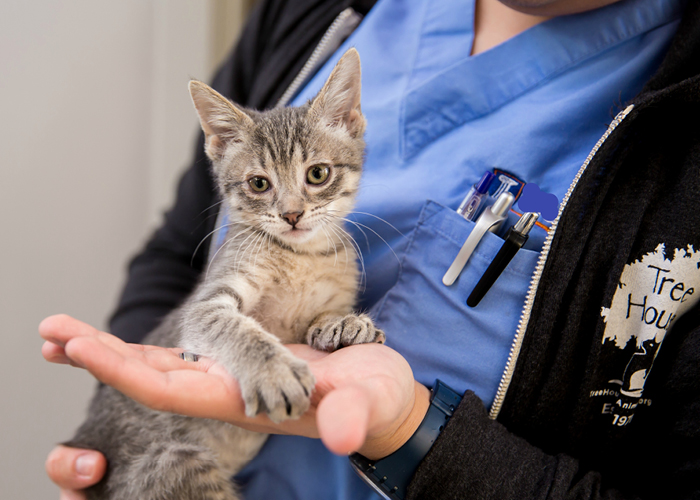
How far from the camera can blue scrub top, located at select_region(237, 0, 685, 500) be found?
92 cm

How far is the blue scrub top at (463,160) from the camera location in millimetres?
917

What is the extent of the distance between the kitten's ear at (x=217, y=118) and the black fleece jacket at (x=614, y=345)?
2.70 feet

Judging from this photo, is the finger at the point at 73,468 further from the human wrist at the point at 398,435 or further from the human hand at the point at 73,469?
the human wrist at the point at 398,435

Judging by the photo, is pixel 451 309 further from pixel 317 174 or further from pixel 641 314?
pixel 317 174

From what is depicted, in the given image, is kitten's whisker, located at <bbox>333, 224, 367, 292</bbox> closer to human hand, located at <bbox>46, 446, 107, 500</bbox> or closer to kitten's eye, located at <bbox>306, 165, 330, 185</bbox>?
kitten's eye, located at <bbox>306, 165, 330, 185</bbox>

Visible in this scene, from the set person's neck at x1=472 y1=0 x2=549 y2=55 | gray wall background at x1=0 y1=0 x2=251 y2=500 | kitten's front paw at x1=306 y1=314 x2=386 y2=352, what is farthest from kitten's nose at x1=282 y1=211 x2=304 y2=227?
gray wall background at x1=0 y1=0 x2=251 y2=500

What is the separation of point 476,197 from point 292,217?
1.42ft

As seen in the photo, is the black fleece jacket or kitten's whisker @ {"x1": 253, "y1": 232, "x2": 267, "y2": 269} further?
kitten's whisker @ {"x1": 253, "y1": 232, "x2": 267, "y2": 269}

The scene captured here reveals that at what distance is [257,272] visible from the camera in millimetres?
1061

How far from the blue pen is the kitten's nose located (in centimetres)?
38

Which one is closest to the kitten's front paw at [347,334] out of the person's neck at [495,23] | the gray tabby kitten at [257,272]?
the gray tabby kitten at [257,272]

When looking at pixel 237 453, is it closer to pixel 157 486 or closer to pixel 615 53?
pixel 157 486

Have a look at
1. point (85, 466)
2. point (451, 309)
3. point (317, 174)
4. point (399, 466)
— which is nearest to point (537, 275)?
point (451, 309)

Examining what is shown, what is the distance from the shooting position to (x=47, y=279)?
1.80m
